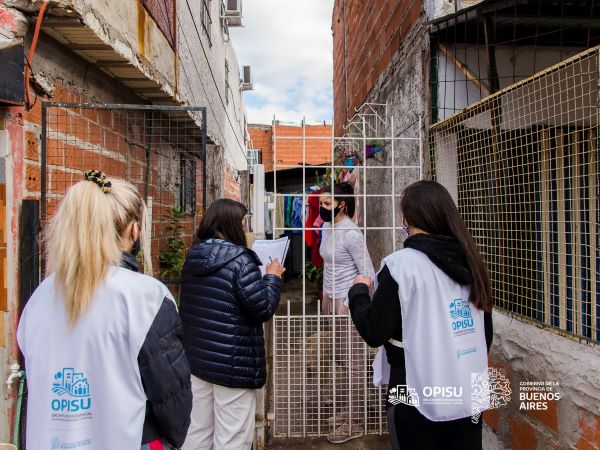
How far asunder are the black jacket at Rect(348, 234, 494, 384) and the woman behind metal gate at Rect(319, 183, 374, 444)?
1329 millimetres

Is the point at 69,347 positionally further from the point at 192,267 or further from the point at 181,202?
the point at 181,202

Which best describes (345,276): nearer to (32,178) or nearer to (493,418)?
(493,418)

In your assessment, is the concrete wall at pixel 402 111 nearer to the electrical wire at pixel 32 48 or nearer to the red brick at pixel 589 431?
the red brick at pixel 589 431

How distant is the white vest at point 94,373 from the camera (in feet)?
4.33

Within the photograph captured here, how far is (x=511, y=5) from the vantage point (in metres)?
2.77

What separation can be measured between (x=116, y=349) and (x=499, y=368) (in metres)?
2.20

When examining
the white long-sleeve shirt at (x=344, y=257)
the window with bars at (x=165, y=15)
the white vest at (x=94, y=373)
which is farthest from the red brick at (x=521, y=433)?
the window with bars at (x=165, y=15)

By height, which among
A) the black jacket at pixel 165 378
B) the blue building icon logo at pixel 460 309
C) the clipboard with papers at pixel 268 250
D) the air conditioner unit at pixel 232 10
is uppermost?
the air conditioner unit at pixel 232 10

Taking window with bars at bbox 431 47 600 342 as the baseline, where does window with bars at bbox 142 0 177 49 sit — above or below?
above

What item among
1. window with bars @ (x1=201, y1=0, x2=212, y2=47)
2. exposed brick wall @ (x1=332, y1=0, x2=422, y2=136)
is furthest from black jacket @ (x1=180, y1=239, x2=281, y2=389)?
window with bars @ (x1=201, y1=0, x2=212, y2=47)

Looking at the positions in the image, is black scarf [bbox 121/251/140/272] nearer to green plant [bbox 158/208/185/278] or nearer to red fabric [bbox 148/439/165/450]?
red fabric [bbox 148/439/165/450]

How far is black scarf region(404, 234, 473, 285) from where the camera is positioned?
1731 mm

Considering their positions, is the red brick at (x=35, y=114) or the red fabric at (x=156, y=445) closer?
the red fabric at (x=156, y=445)

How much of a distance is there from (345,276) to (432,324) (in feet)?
5.97
